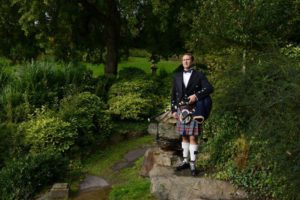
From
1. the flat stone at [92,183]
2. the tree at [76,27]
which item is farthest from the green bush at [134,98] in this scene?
the flat stone at [92,183]

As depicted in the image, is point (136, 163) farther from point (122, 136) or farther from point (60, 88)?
point (60, 88)

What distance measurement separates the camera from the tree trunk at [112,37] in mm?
16953

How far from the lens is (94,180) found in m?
10.7

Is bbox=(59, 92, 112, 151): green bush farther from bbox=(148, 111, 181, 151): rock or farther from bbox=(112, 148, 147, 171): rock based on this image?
bbox=(148, 111, 181, 151): rock

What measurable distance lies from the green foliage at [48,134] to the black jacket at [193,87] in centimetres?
379

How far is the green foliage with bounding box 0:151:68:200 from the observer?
31.9 ft

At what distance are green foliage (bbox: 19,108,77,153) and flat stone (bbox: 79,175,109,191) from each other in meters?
1.16

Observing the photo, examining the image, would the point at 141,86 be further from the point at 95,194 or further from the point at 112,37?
the point at 95,194

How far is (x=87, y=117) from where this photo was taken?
12602 millimetres

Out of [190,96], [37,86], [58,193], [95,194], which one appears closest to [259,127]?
[190,96]

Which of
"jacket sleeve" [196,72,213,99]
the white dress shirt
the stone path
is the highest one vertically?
the white dress shirt

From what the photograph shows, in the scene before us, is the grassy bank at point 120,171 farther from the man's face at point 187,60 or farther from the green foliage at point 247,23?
the green foliage at point 247,23

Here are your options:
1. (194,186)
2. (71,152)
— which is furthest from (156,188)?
(71,152)

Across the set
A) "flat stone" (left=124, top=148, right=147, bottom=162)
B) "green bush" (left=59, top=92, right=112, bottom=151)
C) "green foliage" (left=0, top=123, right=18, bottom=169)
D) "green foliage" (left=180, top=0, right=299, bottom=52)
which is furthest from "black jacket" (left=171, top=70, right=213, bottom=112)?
"green foliage" (left=0, top=123, right=18, bottom=169)
